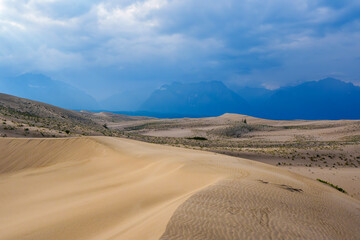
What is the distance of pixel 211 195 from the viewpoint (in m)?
5.43

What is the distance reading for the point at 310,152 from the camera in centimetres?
2159

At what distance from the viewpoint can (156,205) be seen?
5523 mm

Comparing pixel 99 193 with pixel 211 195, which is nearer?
pixel 211 195

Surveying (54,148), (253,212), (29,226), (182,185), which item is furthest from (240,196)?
(54,148)

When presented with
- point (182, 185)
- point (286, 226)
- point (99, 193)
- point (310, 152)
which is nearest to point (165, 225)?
point (286, 226)

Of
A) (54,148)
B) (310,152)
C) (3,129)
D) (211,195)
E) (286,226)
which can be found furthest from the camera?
(310,152)

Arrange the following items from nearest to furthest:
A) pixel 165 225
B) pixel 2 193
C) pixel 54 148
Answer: pixel 165 225
pixel 2 193
pixel 54 148

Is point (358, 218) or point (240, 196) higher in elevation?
point (240, 196)

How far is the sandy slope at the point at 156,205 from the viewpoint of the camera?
4074 mm

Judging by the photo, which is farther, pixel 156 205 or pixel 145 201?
pixel 145 201

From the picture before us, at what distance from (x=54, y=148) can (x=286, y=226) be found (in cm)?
1297

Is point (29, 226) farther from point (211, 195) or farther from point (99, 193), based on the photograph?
point (211, 195)

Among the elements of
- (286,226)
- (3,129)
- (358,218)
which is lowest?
(358,218)

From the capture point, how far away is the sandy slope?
160 inches
